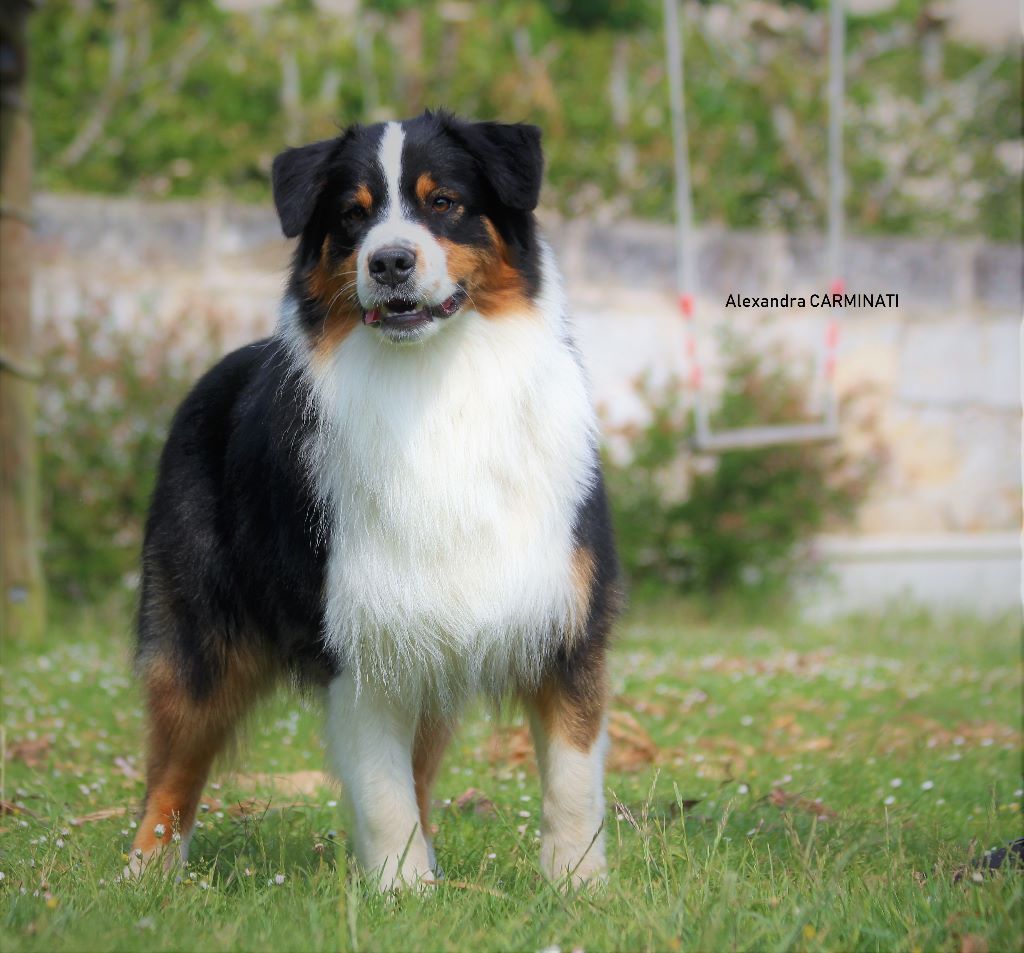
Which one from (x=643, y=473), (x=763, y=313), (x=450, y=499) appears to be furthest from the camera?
(x=763, y=313)

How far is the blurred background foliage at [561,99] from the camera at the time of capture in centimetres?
1186

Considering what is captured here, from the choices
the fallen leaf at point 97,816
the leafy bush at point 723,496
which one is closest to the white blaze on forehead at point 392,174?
the fallen leaf at point 97,816

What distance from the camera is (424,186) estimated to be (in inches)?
138

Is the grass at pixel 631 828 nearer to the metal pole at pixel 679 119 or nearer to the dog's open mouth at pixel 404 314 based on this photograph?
the dog's open mouth at pixel 404 314

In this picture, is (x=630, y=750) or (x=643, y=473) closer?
(x=630, y=750)

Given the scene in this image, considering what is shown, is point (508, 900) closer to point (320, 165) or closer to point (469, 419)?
Answer: point (469, 419)

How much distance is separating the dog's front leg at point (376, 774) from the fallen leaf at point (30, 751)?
1.86 metres

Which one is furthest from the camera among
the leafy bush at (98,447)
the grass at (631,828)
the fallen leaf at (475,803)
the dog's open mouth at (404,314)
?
the leafy bush at (98,447)

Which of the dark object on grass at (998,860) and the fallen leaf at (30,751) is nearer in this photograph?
the dark object on grass at (998,860)

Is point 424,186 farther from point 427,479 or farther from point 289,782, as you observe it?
point 289,782

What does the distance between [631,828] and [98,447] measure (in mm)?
5816

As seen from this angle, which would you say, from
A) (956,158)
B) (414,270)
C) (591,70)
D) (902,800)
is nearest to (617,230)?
(591,70)

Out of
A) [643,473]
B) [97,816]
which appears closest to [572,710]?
[97,816]

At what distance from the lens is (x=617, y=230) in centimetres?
1027
